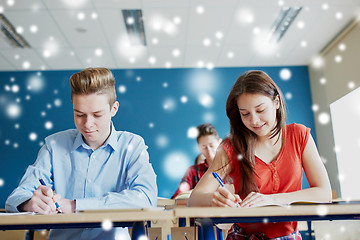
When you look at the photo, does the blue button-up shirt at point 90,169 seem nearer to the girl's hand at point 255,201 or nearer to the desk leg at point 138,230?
the desk leg at point 138,230

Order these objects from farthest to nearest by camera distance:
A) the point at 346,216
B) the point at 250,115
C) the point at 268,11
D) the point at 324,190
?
the point at 268,11 < the point at 250,115 < the point at 324,190 < the point at 346,216

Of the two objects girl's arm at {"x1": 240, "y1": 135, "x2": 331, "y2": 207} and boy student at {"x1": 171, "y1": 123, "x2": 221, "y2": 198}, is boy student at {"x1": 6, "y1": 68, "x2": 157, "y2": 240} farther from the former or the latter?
boy student at {"x1": 171, "y1": 123, "x2": 221, "y2": 198}

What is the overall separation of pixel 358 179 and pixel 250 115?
335 centimetres

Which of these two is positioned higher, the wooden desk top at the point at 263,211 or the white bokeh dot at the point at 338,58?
the white bokeh dot at the point at 338,58

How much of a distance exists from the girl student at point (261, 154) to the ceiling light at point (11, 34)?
10.8 ft

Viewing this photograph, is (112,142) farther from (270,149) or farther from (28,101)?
(28,101)

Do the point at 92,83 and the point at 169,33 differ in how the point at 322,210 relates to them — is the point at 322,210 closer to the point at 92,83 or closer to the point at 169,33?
the point at 92,83

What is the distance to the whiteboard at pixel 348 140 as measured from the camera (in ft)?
13.2

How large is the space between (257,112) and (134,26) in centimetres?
291

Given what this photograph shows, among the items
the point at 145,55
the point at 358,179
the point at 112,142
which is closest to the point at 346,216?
the point at 112,142

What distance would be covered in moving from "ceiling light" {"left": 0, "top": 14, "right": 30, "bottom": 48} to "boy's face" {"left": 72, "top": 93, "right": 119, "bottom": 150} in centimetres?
296

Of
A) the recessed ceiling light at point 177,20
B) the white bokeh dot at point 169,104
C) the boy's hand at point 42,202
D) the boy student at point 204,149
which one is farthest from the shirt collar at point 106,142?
the white bokeh dot at point 169,104

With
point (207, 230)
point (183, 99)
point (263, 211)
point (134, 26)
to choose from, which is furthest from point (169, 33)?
point (263, 211)

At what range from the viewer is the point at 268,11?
366cm
